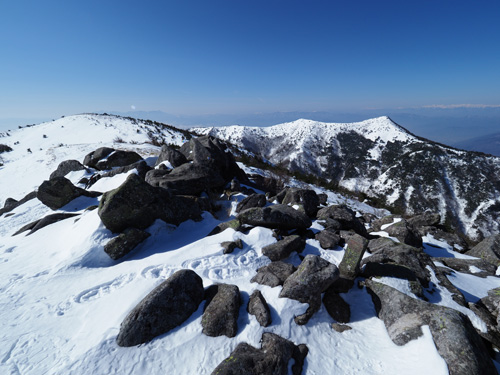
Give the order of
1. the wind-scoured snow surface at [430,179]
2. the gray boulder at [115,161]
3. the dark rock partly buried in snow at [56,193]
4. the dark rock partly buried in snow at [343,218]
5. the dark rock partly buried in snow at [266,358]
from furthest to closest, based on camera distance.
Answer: the wind-scoured snow surface at [430,179], the gray boulder at [115,161], the dark rock partly buried in snow at [56,193], the dark rock partly buried in snow at [343,218], the dark rock partly buried in snow at [266,358]

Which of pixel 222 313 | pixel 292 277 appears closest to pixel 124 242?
pixel 222 313

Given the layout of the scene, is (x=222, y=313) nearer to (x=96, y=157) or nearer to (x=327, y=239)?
(x=327, y=239)

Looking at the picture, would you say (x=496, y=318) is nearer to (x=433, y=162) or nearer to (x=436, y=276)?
(x=436, y=276)

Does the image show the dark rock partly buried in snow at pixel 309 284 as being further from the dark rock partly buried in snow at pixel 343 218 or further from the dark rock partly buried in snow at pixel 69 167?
the dark rock partly buried in snow at pixel 69 167

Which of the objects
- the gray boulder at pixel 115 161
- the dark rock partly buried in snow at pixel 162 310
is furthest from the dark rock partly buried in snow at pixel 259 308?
the gray boulder at pixel 115 161

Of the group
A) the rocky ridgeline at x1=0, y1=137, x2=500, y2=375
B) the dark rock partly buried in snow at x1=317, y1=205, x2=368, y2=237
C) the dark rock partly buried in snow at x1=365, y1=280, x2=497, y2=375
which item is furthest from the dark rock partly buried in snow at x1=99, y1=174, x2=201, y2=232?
the dark rock partly buried in snow at x1=365, y1=280, x2=497, y2=375

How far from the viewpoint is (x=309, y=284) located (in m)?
7.52

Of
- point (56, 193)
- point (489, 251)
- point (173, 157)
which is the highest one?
point (173, 157)

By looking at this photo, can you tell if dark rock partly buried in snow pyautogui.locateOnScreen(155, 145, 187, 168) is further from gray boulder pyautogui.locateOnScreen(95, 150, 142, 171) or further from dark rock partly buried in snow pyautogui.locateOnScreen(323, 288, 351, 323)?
dark rock partly buried in snow pyautogui.locateOnScreen(323, 288, 351, 323)

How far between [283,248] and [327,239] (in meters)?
2.87

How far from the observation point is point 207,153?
61.3 feet

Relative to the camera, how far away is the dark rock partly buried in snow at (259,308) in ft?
22.2

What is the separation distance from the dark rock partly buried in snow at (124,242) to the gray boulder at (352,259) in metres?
9.65

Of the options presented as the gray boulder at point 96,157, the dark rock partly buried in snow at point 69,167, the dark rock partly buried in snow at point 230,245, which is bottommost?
the dark rock partly buried in snow at point 230,245
